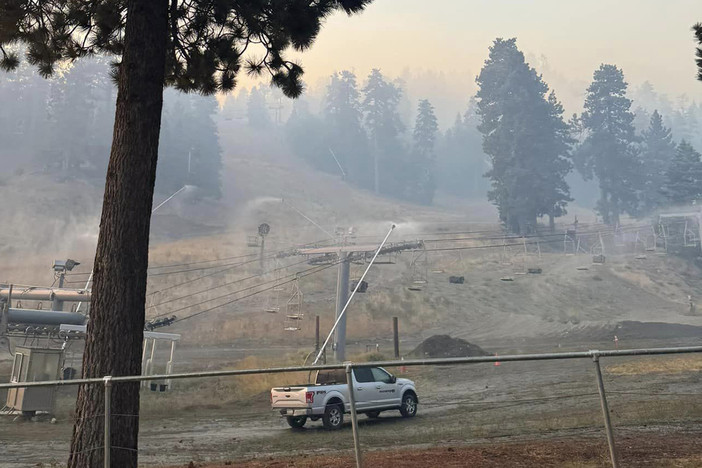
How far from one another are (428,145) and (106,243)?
14225 cm

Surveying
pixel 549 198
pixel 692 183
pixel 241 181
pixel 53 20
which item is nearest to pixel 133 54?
pixel 53 20

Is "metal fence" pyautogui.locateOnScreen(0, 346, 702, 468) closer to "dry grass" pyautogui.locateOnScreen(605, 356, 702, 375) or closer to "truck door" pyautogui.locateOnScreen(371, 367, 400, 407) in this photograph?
"truck door" pyautogui.locateOnScreen(371, 367, 400, 407)

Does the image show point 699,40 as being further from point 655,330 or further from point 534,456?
point 655,330

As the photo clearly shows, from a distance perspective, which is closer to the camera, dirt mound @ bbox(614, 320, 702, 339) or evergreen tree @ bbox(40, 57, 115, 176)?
dirt mound @ bbox(614, 320, 702, 339)

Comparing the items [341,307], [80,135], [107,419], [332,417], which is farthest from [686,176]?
[107,419]

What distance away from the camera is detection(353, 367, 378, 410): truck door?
2031 cm

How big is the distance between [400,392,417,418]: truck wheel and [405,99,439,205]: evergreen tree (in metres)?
120

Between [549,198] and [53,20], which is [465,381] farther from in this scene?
[549,198]

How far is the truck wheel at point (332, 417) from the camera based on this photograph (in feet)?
65.9

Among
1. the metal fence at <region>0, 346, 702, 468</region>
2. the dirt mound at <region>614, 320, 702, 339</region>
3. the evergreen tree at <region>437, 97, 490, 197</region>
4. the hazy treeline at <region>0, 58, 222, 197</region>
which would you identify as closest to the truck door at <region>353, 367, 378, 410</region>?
the metal fence at <region>0, 346, 702, 468</region>

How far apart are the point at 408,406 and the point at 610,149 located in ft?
314

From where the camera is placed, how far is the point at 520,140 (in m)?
100

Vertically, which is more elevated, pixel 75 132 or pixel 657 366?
pixel 75 132

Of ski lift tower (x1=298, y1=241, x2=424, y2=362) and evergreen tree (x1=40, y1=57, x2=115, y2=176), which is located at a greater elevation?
evergreen tree (x1=40, y1=57, x2=115, y2=176)
